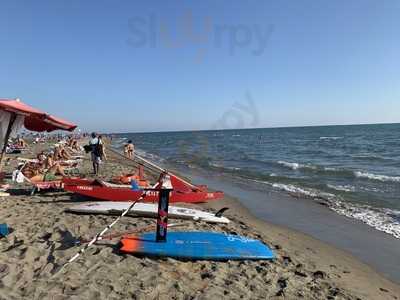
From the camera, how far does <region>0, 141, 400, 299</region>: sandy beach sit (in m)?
4.88

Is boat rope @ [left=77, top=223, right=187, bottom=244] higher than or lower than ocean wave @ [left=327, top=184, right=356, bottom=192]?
higher

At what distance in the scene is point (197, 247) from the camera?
632 centimetres

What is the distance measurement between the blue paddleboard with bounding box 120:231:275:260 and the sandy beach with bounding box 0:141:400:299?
141 mm

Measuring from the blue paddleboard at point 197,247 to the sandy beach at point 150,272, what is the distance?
0.46 feet

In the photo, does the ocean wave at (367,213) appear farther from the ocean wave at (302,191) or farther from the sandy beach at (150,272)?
the sandy beach at (150,272)

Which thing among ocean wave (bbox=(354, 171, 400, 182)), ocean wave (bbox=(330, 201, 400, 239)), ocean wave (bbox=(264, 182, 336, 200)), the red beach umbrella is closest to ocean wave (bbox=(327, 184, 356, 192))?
ocean wave (bbox=(264, 182, 336, 200))

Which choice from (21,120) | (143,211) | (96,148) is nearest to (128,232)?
(143,211)

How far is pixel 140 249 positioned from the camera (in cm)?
605

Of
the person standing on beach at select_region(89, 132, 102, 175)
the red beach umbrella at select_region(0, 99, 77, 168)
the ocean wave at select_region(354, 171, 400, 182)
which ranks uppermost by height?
the red beach umbrella at select_region(0, 99, 77, 168)

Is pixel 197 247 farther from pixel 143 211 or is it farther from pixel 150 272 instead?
pixel 143 211

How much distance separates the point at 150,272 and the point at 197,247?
1.14 metres

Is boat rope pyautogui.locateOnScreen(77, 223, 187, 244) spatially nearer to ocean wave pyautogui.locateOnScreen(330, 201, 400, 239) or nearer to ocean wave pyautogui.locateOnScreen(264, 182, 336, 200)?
ocean wave pyautogui.locateOnScreen(330, 201, 400, 239)

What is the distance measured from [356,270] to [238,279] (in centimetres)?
284

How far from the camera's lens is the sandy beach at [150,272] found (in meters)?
4.88
